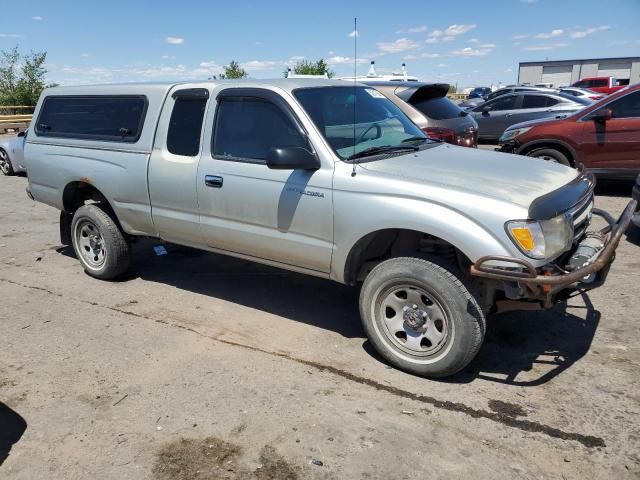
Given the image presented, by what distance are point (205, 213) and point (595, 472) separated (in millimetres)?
3230

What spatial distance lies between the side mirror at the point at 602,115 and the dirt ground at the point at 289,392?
12.4ft

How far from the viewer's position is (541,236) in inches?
124

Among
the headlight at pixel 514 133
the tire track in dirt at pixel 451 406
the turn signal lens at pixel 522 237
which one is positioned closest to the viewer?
the tire track in dirt at pixel 451 406

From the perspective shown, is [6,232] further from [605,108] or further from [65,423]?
[605,108]

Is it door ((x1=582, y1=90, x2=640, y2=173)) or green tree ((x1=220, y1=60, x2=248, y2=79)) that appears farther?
green tree ((x1=220, y1=60, x2=248, y2=79))

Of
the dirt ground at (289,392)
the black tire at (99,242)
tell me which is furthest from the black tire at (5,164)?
the dirt ground at (289,392)

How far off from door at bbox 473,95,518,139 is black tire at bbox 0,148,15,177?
481 inches

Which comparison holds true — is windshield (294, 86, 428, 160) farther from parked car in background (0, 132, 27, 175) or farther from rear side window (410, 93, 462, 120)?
parked car in background (0, 132, 27, 175)

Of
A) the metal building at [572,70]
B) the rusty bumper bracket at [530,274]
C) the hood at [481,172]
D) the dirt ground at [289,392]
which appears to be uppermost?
the metal building at [572,70]

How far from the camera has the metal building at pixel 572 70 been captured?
60.9 metres

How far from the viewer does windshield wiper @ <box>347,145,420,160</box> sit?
390 cm

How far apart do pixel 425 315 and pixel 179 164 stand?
7.92 ft

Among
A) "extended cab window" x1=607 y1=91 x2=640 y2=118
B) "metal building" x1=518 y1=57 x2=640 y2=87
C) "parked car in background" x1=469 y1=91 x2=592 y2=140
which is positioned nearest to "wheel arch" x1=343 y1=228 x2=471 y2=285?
"extended cab window" x1=607 y1=91 x2=640 y2=118

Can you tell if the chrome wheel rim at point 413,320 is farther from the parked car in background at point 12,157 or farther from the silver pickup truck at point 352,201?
the parked car in background at point 12,157
